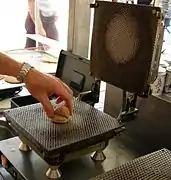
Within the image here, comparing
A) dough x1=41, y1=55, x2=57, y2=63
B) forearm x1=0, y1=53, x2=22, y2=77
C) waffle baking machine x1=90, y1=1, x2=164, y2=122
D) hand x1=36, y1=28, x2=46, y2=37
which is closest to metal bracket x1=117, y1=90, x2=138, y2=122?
waffle baking machine x1=90, y1=1, x2=164, y2=122

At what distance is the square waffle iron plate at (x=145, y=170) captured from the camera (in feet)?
2.55

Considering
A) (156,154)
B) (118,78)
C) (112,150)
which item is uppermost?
(118,78)

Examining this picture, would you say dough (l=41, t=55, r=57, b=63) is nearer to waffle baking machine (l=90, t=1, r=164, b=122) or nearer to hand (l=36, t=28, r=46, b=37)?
hand (l=36, t=28, r=46, b=37)

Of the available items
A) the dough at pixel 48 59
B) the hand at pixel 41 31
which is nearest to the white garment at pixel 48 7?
the hand at pixel 41 31

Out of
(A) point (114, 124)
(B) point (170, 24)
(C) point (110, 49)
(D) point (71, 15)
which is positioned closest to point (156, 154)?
(A) point (114, 124)

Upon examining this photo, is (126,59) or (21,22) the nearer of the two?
(126,59)

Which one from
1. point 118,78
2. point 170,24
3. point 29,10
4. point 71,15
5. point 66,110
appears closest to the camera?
point 66,110

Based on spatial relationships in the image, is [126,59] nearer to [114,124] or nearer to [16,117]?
[114,124]

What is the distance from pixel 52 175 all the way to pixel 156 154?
0.33m

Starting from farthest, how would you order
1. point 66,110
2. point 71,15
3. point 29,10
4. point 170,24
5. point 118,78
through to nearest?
point 29,10 < point 71,15 < point 170,24 < point 118,78 < point 66,110

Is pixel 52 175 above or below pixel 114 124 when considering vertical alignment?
below

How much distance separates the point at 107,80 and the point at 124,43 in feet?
0.57

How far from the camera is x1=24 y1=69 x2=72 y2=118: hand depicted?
917 millimetres

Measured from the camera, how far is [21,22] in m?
2.95
